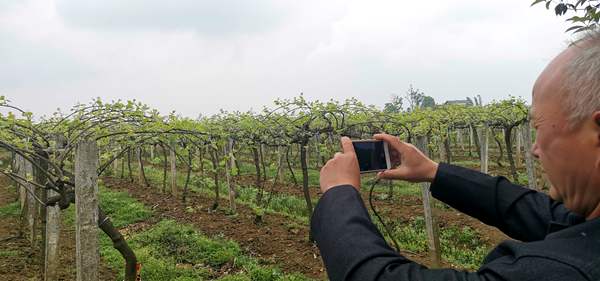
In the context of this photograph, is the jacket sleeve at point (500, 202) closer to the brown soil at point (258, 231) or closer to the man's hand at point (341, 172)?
the man's hand at point (341, 172)

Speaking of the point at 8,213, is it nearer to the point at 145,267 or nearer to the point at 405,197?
the point at 145,267

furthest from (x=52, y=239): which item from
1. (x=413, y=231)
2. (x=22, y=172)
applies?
(x=413, y=231)

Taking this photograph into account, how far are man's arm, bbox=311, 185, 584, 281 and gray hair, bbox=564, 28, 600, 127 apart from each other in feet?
1.07

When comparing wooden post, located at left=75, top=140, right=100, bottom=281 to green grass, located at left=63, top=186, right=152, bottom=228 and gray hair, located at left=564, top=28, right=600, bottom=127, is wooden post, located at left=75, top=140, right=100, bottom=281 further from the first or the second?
green grass, located at left=63, top=186, right=152, bottom=228

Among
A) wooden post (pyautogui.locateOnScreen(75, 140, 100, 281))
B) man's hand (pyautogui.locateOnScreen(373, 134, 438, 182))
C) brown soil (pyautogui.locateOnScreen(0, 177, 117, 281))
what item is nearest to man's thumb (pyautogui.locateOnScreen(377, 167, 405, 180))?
man's hand (pyautogui.locateOnScreen(373, 134, 438, 182))

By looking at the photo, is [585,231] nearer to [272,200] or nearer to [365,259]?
[365,259]

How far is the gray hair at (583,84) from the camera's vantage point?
0.87m

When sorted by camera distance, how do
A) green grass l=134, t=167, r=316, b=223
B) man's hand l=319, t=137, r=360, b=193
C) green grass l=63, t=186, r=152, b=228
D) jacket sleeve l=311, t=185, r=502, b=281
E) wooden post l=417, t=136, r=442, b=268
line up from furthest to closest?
green grass l=134, t=167, r=316, b=223, green grass l=63, t=186, r=152, b=228, wooden post l=417, t=136, r=442, b=268, man's hand l=319, t=137, r=360, b=193, jacket sleeve l=311, t=185, r=502, b=281

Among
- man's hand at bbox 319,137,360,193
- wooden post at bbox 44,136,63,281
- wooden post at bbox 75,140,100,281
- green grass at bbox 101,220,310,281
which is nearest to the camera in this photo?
man's hand at bbox 319,137,360,193

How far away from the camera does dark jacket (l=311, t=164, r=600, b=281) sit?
32.0 inches

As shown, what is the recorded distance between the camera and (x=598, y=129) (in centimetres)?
86

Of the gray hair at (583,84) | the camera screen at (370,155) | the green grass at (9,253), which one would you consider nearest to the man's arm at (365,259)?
the gray hair at (583,84)

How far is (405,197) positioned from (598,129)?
11571mm

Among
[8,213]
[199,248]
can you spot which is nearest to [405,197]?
[199,248]
